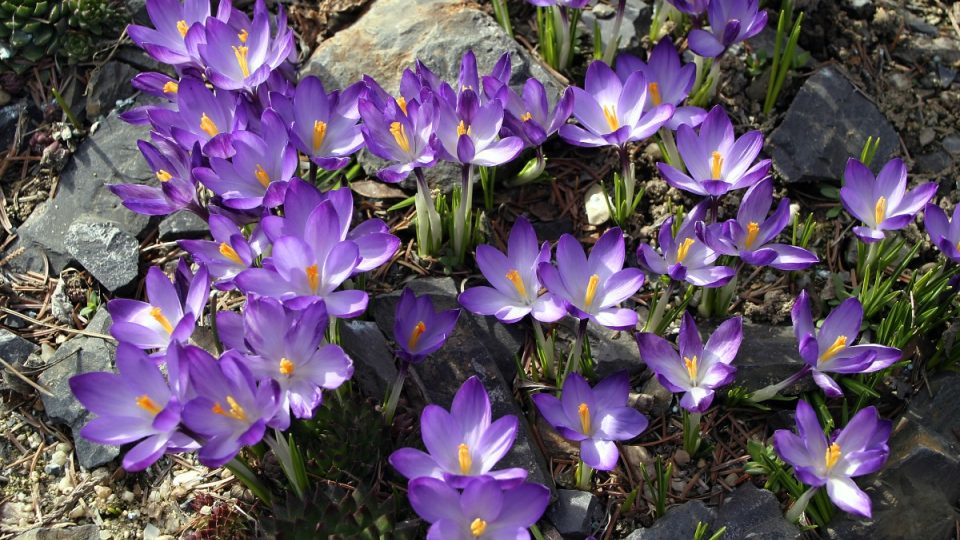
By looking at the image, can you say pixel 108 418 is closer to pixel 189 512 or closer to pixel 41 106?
pixel 189 512

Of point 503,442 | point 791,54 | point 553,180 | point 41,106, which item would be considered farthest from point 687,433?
point 41,106

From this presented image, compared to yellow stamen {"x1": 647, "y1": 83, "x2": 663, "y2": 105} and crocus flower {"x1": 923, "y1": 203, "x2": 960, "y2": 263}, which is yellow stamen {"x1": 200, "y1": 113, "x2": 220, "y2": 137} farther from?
crocus flower {"x1": 923, "y1": 203, "x2": 960, "y2": 263}

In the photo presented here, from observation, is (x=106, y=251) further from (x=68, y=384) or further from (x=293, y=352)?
(x=293, y=352)

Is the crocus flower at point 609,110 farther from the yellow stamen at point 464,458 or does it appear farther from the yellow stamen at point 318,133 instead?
the yellow stamen at point 464,458

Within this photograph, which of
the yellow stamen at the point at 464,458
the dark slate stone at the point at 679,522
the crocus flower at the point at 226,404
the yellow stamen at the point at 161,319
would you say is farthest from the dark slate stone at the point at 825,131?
the yellow stamen at the point at 161,319

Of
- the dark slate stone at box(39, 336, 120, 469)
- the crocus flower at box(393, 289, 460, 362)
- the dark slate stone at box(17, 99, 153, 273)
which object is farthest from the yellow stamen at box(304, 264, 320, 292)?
the dark slate stone at box(17, 99, 153, 273)

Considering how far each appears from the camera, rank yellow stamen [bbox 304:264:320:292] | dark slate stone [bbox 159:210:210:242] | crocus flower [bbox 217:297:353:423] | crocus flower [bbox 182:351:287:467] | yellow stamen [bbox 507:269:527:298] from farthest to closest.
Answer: dark slate stone [bbox 159:210:210:242] → yellow stamen [bbox 507:269:527:298] → yellow stamen [bbox 304:264:320:292] → crocus flower [bbox 217:297:353:423] → crocus flower [bbox 182:351:287:467]

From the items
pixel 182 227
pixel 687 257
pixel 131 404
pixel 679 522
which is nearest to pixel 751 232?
pixel 687 257
